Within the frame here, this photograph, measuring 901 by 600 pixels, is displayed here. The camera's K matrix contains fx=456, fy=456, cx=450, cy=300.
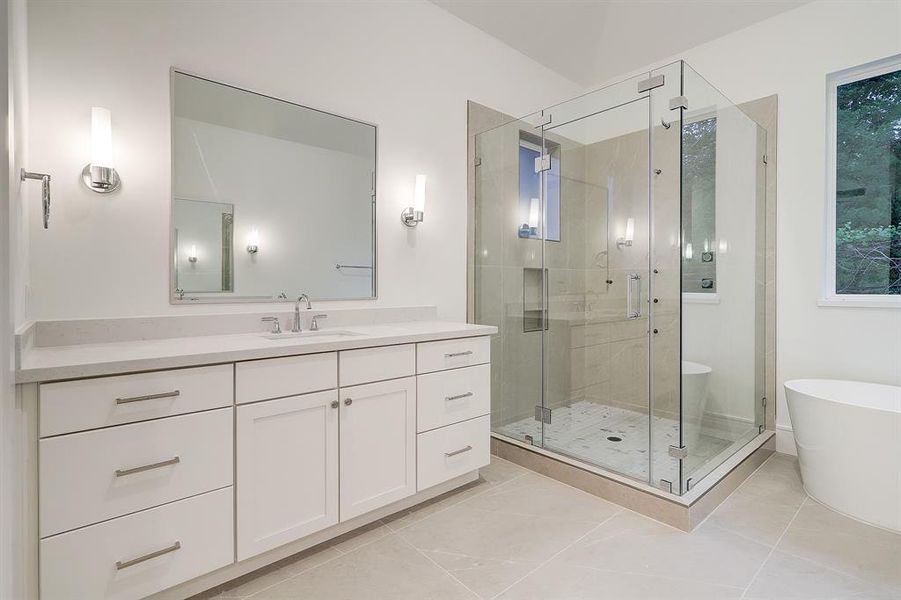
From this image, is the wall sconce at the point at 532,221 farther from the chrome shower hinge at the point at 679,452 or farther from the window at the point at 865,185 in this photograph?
the window at the point at 865,185

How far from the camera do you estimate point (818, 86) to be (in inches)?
109

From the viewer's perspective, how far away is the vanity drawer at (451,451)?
2.13 meters

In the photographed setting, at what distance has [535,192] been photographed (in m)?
2.87

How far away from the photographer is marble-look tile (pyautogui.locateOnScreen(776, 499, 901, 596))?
5.58 ft

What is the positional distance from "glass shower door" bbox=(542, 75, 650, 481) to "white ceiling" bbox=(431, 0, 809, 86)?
89 cm

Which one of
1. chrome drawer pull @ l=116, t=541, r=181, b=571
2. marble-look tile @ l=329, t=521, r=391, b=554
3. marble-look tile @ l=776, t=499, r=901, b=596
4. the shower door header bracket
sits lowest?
marble-look tile @ l=329, t=521, r=391, b=554

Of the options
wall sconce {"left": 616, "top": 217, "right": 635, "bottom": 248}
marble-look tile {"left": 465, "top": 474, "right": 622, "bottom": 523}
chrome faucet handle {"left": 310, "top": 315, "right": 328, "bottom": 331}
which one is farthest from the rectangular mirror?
wall sconce {"left": 616, "top": 217, "right": 635, "bottom": 248}

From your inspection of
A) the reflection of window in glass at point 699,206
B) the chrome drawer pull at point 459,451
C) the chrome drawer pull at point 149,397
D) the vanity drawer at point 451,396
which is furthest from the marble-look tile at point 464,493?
the reflection of window in glass at point 699,206

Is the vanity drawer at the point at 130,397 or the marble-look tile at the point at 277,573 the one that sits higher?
the vanity drawer at the point at 130,397

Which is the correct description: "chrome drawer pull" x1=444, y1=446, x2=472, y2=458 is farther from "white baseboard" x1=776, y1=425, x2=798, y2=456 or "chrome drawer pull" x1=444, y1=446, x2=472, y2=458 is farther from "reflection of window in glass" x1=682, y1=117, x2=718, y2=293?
"white baseboard" x1=776, y1=425, x2=798, y2=456

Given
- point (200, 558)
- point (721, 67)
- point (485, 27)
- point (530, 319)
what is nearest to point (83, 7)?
point (200, 558)

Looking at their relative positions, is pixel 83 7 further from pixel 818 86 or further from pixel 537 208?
pixel 818 86

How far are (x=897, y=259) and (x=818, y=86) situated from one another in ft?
3.70

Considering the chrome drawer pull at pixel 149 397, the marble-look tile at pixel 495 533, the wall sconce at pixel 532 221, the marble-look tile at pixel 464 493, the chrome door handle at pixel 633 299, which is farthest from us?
the wall sconce at pixel 532 221
